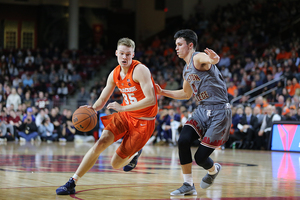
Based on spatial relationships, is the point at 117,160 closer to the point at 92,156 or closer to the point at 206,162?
the point at 92,156

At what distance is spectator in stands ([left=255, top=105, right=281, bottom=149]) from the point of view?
11922mm

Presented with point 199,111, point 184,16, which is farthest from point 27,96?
point 199,111

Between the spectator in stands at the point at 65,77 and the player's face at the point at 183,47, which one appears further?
the spectator in stands at the point at 65,77

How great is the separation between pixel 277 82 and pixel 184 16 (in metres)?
11.1

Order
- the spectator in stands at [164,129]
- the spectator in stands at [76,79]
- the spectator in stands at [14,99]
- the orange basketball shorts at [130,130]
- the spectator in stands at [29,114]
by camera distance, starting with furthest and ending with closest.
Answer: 1. the spectator in stands at [76,79]
2. the spectator in stands at [14,99]
3. the spectator in stands at [29,114]
4. the spectator in stands at [164,129]
5. the orange basketball shorts at [130,130]

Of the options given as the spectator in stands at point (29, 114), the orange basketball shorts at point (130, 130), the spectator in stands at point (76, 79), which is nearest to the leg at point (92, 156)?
the orange basketball shorts at point (130, 130)

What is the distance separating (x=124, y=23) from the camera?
28.5 m

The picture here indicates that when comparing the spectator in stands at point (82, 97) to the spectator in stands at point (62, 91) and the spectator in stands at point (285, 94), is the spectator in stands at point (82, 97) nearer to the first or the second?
the spectator in stands at point (62, 91)

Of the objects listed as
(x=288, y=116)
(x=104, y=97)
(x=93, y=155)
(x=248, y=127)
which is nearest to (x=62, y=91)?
(x=248, y=127)

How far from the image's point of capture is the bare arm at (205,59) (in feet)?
13.4

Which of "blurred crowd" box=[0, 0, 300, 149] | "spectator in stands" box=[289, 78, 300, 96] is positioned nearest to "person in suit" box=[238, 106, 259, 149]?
"blurred crowd" box=[0, 0, 300, 149]

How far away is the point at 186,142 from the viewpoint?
168 inches

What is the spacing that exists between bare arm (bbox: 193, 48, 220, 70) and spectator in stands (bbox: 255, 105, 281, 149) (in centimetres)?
800

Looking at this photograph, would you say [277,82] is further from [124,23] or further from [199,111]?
[124,23]
